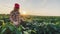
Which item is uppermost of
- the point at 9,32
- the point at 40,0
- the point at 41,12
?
the point at 40,0

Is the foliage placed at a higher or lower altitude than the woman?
lower

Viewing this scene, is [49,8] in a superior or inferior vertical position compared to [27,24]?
superior

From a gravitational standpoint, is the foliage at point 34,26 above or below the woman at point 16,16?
below

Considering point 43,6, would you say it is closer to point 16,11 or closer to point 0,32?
point 16,11

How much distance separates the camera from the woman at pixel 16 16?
50.8 inches

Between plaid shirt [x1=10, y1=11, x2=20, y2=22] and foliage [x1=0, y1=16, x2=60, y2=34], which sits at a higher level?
plaid shirt [x1=10, y1=11, x2=20, y2=22]

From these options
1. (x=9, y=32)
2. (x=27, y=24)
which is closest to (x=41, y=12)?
(x=27, y=24)

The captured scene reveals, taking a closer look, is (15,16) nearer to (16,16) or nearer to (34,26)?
(16,16)

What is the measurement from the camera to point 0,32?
1256mm

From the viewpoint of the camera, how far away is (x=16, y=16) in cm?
130

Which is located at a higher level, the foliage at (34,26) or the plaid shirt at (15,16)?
the plaid shirt at (15,16)

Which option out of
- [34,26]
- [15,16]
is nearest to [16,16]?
[15,16]

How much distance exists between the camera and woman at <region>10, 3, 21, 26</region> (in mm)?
1290

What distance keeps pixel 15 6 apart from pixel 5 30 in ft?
0.78
